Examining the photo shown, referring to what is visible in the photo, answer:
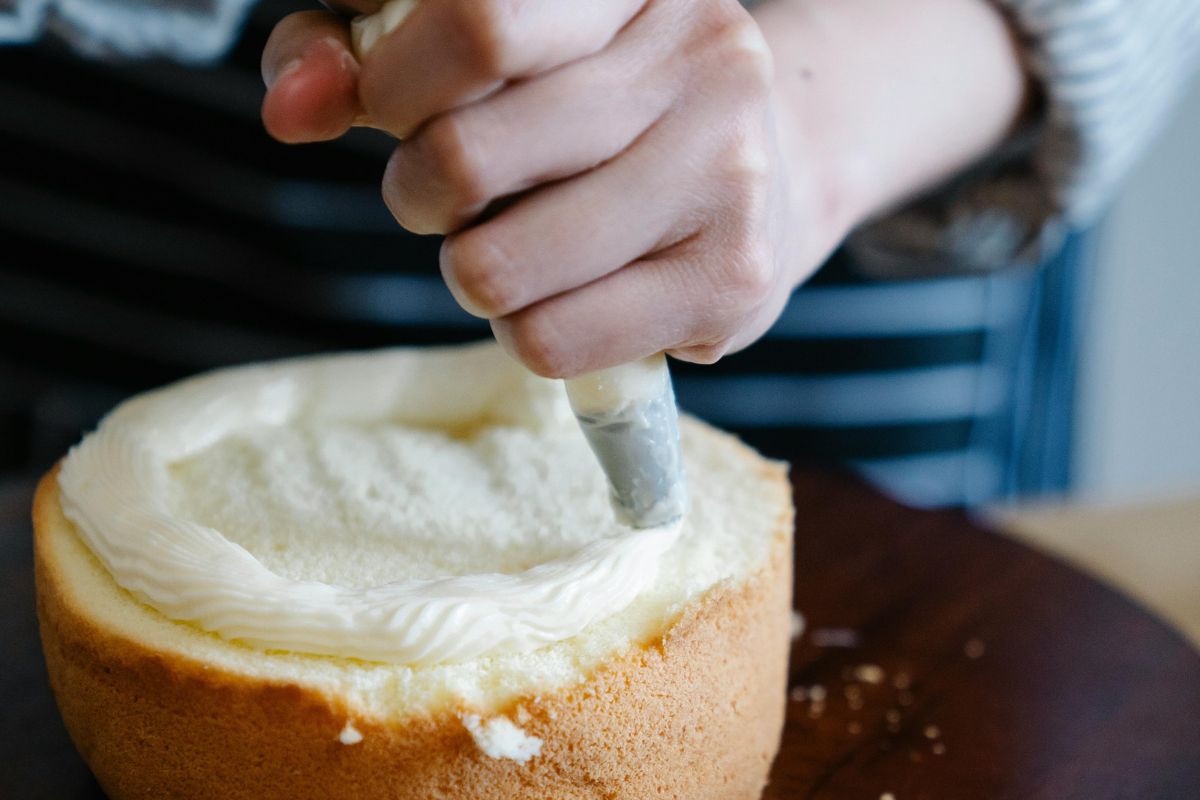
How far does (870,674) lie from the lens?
3.76 ft

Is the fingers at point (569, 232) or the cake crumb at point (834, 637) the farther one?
the cake crumb at point (834, 637)

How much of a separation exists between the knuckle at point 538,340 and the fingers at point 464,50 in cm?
13

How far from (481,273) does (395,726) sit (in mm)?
304

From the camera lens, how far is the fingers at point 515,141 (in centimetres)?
62

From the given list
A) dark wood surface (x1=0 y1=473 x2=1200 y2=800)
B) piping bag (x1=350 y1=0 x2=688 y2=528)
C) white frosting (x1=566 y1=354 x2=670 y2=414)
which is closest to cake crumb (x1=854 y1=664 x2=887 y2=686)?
dark wood surface (x1=0 y1=473 x2=1200 y2=800)

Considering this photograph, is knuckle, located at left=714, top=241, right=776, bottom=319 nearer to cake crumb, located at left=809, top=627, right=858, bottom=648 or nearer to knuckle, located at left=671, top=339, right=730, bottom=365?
knuckle, located at left=671, top=339, right=730, bottom=365

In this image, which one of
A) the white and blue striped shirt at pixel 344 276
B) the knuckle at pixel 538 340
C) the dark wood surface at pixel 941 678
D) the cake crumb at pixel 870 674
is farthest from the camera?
the white and blue striped shirt at pixel 344 276

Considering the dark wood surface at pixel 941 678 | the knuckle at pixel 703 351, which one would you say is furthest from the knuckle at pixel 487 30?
the dark wood surface at pixel 941 678

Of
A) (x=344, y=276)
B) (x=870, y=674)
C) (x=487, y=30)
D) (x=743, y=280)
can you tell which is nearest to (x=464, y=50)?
(x=487, y=30)

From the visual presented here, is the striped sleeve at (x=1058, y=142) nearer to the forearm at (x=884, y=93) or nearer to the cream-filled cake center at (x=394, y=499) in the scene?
the forearm at (x=884, y=93)

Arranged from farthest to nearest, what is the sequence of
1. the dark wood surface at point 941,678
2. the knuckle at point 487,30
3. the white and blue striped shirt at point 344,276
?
the white and blue striped shirt at point 344,276 → the dark wood surface at point 941,678 → the knuckle at point 487,30

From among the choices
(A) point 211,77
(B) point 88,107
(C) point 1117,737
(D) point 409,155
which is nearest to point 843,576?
(C) point 1117,737

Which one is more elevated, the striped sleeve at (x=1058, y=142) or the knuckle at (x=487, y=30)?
the knuckle at (x=487, y=30)

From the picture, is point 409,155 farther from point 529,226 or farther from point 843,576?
point 843,576
